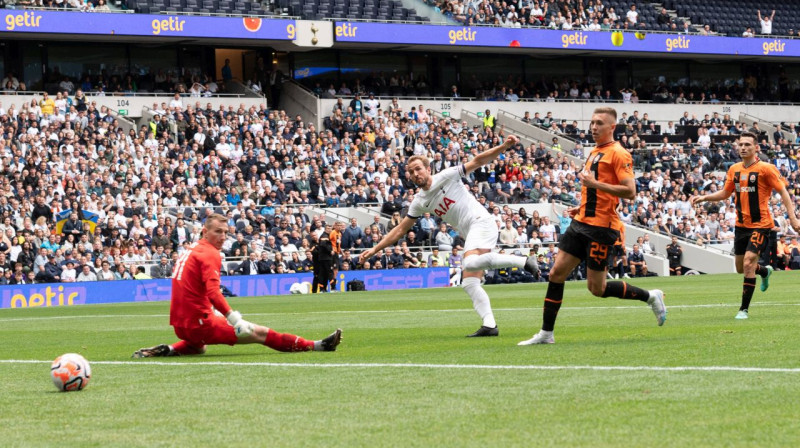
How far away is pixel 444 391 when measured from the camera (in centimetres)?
733

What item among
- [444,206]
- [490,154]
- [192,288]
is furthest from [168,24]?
[192,288]

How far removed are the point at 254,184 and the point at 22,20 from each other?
10.7m

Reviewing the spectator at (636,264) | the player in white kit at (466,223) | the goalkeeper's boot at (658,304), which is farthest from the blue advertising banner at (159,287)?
the goalkeeper's boot at (658,304)

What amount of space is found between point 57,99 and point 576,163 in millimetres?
19859

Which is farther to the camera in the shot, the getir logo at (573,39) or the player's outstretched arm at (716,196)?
the getir logo at (573,39)


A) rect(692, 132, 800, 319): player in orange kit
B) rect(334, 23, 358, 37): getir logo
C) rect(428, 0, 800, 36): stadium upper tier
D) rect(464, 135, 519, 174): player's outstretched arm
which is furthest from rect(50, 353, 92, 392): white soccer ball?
rect(428, 0, 800, 36): stadium upper tier

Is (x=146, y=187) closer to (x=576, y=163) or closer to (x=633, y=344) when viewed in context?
(x=576, y=163)

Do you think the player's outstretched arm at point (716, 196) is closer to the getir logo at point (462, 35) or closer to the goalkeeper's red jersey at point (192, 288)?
the goalkeeper's red jersey at point (192, 288)

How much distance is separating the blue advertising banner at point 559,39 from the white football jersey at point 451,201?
33.6 meters

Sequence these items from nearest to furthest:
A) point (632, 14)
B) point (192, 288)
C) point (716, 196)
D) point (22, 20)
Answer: point (192, 288) → point (716, 196) → point (22, 20) → point (632, 14)

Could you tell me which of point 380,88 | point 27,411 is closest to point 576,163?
point 380,88

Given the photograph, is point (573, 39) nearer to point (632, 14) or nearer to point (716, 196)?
point (632, 14)

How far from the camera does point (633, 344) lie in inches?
400

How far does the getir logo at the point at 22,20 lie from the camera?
3859cm
